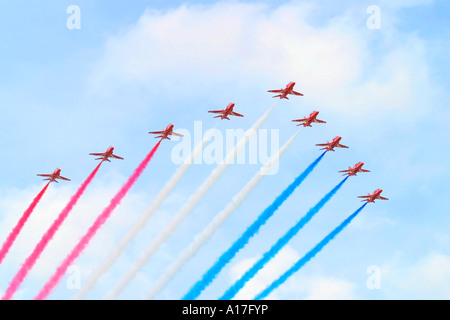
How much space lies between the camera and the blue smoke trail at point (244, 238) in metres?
132

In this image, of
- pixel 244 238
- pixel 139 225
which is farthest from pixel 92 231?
pixel 244 238

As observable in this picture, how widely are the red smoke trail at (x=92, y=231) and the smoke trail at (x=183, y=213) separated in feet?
34.8

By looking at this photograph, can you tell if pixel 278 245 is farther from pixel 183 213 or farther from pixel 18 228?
pixel 18 228

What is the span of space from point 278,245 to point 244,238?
6.12 meters

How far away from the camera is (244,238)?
13712 centimetres

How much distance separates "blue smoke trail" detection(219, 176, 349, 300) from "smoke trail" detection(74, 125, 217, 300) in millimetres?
21273

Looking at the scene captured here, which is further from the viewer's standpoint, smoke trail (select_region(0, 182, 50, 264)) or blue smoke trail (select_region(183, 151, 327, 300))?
smoke trail (select_region(0, 182, 50, 264))

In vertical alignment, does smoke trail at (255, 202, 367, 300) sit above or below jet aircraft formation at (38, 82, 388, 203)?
below

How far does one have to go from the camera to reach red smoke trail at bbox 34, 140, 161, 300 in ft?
448

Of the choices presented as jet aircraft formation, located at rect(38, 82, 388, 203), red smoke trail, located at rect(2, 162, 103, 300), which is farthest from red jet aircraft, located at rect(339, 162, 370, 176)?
red smoke trail, located at rect(2, 162, 103, 300)

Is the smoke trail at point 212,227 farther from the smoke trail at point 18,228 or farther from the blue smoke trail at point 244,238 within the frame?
the smoke trail at point 18,228

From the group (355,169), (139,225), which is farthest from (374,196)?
(139,225)

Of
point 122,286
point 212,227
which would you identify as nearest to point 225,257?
point 212,227

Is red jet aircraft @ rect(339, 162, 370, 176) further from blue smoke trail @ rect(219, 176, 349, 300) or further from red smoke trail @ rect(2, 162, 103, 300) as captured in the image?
red smoke trail @ rect(2, 162, 103, 300)
